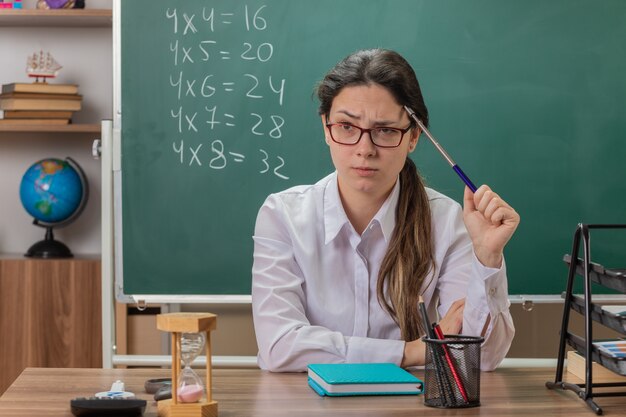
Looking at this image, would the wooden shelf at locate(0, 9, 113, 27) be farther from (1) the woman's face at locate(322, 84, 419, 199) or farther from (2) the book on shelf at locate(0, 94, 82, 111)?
(1) the woman's face at locate(322, 84, 419, 199)

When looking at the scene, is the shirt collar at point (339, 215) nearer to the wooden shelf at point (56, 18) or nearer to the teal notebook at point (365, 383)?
the teal notebook at point (365, 383)

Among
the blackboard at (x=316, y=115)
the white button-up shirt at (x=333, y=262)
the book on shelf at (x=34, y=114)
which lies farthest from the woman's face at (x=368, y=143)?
the book on shelf at (x=34, y=114)

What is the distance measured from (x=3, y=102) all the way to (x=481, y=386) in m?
2.44

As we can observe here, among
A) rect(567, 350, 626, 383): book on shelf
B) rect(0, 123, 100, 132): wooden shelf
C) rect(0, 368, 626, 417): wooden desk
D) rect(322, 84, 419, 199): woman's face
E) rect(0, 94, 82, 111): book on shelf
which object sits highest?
rect(0, 94, 82, 111): book on shelf

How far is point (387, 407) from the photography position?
1.43 metres

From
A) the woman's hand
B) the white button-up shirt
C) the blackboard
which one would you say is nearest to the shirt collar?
the white button-up shirt

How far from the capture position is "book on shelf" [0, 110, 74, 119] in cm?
336

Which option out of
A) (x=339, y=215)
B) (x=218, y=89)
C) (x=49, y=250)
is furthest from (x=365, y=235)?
(x=49, y=250)

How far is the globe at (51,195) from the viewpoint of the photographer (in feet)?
11.1

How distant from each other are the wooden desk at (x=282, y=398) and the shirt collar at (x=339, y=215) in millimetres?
466

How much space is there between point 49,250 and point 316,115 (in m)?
1.31

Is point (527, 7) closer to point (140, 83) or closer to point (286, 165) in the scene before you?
point (286, 165)

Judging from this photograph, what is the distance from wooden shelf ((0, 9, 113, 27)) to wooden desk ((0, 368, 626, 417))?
1982 millimetres

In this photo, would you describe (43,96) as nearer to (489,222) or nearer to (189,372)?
(489,222)
